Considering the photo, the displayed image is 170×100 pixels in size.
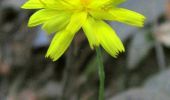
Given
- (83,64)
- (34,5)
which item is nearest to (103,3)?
(34,5)

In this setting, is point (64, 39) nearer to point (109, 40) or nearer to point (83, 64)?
point (109, 40)

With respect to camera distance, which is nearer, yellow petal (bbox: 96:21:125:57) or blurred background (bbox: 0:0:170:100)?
yellow petal (bbox: 96:21:125:57)

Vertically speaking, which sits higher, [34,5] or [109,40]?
[34,5]

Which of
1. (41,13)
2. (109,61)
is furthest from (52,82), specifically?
(41,13)

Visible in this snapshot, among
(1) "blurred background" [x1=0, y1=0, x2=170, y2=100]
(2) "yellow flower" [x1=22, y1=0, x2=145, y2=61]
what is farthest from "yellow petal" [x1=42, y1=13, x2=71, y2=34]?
(1) "blurred background" [x1=0, y1=0, x2=170, y2=100]

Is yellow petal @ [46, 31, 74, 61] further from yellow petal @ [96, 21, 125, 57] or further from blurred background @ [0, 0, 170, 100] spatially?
blurred background @ [0, 0, 170, 100]

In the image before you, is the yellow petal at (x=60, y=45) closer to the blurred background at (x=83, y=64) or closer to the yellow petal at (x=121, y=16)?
the yellow petal at (x=121, y=16)
